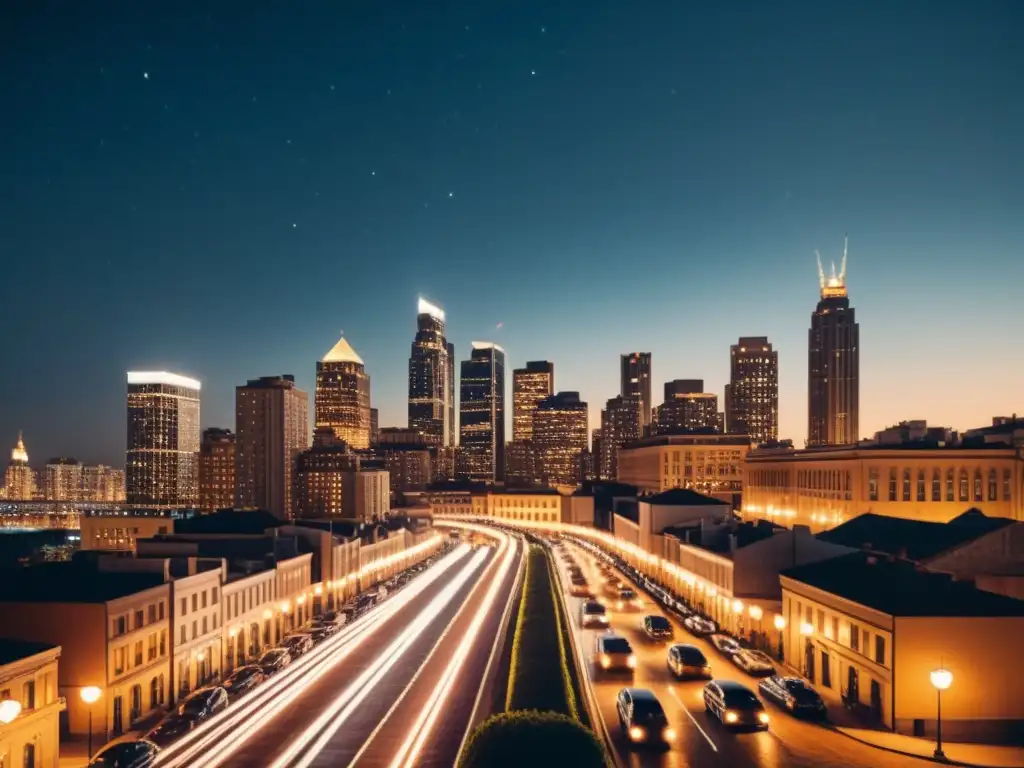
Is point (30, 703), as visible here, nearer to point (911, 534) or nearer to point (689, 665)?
point (689, 665)

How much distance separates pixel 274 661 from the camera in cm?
4356

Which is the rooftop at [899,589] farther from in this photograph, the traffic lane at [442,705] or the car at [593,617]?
the traffic lane at [442,705]

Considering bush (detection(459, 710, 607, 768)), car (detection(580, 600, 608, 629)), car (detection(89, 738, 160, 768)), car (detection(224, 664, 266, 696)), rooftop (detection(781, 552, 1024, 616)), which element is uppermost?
rooftop (detection(781, 552, 1024, 616))

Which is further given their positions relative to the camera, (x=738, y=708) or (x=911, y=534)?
(x=911, y=534)

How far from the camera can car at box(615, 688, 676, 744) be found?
2892 centimetres

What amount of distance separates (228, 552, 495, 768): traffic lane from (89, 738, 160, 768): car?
2366 millimetres

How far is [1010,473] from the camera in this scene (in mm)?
86938

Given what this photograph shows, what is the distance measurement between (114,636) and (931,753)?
95.8 ft

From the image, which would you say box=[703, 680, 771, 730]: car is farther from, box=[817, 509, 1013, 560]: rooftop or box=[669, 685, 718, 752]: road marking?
box=[817, 509, 1013, 560]: rooftop

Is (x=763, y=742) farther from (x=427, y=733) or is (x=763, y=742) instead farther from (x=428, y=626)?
(x=428, y=626)

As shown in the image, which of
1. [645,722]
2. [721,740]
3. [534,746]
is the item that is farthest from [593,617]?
[534,746]

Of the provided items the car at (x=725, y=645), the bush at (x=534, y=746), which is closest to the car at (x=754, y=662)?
the car at (x=725, y=645)

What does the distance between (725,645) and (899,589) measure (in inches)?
419

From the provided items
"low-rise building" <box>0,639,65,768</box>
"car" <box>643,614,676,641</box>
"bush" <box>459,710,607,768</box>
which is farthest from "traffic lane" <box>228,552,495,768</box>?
"car" <box>643,614,676,641</box>
